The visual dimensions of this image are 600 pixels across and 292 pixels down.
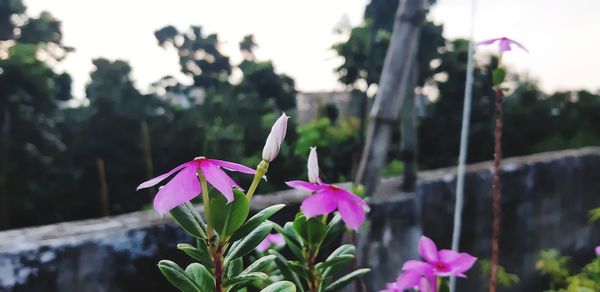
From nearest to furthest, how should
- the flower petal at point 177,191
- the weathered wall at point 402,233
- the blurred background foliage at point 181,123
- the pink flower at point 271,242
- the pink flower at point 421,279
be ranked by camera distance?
the flower petal at point 177,191
the pink flower at point 421,279
the pink flower at point 271,242
the weathered wall at point 402,233
the blurred background foliage at point 181,123

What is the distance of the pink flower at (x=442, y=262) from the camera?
795 mm

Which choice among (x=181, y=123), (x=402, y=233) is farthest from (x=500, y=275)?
(x=181, y=123)

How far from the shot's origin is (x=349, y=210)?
2.33 feet

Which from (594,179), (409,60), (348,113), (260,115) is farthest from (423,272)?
(260,115)

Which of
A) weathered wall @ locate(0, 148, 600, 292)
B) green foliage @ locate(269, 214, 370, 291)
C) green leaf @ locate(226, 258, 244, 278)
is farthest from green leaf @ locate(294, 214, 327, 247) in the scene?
weathered wall @ locate(0, 148, 600, 292)

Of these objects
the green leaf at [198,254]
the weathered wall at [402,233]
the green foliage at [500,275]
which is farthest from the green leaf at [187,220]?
the green foliage at [500,275]

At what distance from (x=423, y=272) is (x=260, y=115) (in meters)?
6.72

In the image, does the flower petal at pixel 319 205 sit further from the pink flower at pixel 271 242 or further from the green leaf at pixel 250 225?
the pink flower at pixel 271 242

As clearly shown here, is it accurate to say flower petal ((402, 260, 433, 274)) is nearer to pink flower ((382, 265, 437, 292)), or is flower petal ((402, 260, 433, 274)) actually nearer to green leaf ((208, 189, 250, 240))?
pink flower ((382, 265, 437, 292))

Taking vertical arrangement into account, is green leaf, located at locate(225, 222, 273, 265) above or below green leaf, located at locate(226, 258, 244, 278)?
above

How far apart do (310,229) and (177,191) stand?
0.34 meters

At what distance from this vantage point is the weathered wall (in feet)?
4.81

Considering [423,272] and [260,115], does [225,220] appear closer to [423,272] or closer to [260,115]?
[423,272]

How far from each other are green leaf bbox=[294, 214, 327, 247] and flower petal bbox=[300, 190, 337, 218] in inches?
5.8
